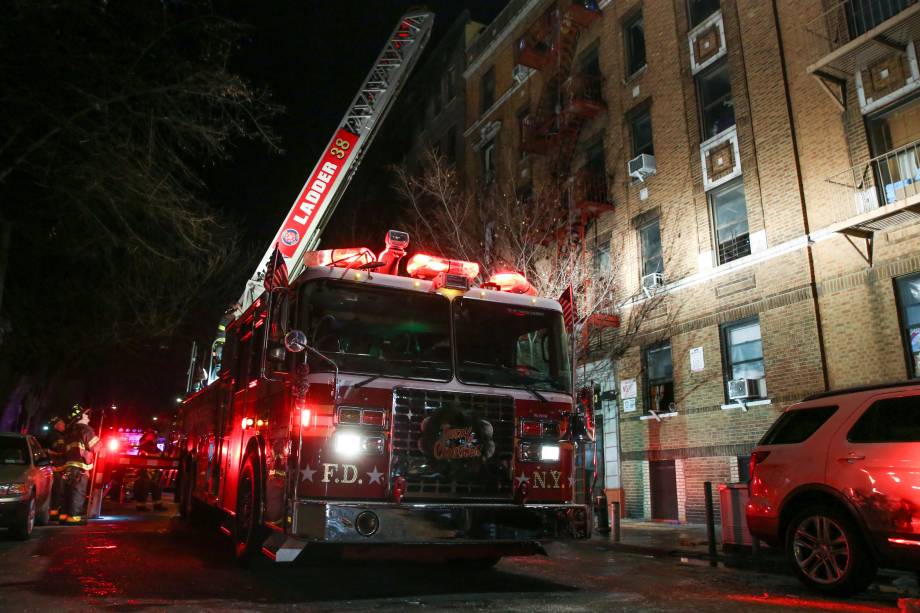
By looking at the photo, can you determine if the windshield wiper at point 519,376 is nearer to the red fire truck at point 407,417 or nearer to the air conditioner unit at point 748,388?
the red fire truck at point 407,417

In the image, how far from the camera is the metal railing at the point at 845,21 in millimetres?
12633

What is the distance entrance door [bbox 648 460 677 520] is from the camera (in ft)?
51.4

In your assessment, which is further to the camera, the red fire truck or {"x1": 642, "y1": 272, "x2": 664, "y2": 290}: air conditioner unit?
{"x1": 642, "y1": 272, "x2": 664, "y2": 290}: air conditioner unit

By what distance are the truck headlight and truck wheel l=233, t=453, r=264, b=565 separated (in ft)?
4.38

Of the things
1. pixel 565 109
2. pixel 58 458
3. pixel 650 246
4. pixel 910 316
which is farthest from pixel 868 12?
pixel 58 458

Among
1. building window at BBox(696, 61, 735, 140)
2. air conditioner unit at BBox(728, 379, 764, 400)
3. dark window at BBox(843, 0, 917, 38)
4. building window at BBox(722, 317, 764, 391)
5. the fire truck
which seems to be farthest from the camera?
building window at BBox(696, 61, 735, 140)

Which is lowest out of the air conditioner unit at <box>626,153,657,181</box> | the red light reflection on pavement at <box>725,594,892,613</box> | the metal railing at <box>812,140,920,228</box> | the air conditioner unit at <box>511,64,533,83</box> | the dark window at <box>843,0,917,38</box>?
the red light reflection on pavement at <box>725,594,892,613</box>

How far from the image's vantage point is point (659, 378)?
16562mm

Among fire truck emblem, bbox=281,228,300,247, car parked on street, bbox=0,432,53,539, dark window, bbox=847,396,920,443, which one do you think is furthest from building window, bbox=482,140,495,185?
dark window, bbox=847,396,920,443

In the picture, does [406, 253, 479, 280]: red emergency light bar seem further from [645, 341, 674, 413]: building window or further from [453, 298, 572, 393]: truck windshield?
[645, 341, 674, 413]: building window

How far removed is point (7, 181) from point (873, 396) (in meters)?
13.5

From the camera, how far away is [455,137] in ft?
90.4

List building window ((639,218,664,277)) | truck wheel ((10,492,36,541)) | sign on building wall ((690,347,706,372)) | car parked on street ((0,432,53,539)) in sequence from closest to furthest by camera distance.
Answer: car parked on street ((0,432,53,539)) → truck wheel ((10,492,36,541)) → sign on building wall ((690,347,706,372)) → building window ((639,218,664,277))

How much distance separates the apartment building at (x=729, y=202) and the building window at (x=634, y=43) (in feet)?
0.21
